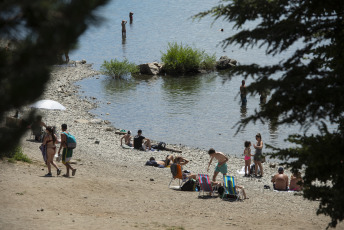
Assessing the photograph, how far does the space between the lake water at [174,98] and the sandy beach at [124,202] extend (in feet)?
8.89

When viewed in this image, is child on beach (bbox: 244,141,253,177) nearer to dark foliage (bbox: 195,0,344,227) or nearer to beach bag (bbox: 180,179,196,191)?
beach bag (bbox: 180,179,196,191)

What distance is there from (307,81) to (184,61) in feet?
122

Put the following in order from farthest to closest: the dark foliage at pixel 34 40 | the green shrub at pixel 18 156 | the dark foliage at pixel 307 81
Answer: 1. the green shrub at pixel 18 156
2. the dark foliage at pixel 307 81
3. the dark foliage at pixel 34 40

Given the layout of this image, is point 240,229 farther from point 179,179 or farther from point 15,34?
point 15,34

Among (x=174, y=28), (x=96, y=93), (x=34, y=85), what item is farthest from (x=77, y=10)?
(x=174, y=28)

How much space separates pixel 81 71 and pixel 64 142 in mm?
30246

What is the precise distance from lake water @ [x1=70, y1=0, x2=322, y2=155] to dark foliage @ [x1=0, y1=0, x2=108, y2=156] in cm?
39

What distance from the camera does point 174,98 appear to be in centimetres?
3569

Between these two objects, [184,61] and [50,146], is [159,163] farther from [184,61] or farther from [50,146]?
[184,61]

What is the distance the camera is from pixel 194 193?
615 inches

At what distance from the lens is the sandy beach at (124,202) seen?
11.8m

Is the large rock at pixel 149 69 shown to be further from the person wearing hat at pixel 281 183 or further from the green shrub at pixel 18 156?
the person wearing hat at pixel 281 183

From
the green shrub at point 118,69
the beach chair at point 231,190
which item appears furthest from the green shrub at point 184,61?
the beach chair at point 231,190

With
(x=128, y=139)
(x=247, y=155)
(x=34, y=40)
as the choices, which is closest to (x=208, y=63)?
(x=128, y=139)
